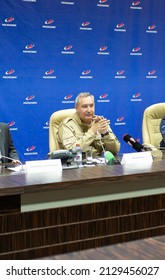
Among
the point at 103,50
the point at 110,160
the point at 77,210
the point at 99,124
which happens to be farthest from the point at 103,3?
the point at 77,210

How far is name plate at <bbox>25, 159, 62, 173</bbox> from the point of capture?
7.04 feet

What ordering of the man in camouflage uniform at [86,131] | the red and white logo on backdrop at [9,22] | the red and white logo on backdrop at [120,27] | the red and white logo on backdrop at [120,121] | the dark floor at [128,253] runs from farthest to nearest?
the red and white logo on backdrop at [120,121] → the red and white logo on backdrop at [120,27] → the red and white logo on backdrop at [9,22] → the man in camouflage uniform at [86,131] → the dark floor at [128,253]

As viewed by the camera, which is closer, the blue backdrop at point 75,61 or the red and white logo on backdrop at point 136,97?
the blue backdrop at point 75,61

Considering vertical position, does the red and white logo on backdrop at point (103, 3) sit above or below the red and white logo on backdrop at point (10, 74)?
above

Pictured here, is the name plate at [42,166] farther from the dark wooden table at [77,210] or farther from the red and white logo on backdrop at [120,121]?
the red and white logo on backdrop at [120,121]

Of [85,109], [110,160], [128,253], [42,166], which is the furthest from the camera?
[85,109]

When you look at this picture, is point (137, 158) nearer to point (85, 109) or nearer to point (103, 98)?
point (85, 109)

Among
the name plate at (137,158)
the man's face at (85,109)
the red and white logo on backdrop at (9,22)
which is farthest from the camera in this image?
the red and white logo on backdrop at (9,22)

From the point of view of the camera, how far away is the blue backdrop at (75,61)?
4395 mm

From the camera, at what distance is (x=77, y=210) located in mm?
1847

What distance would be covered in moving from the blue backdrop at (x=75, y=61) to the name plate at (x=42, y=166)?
234 centimetres

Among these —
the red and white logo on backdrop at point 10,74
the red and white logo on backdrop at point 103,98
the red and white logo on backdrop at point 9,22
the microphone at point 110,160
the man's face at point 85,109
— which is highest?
the red and white logo on backdrop at point 9,22

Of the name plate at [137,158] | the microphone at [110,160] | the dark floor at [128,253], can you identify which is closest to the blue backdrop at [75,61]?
the microphone at [110,160]

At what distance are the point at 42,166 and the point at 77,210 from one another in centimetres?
42
